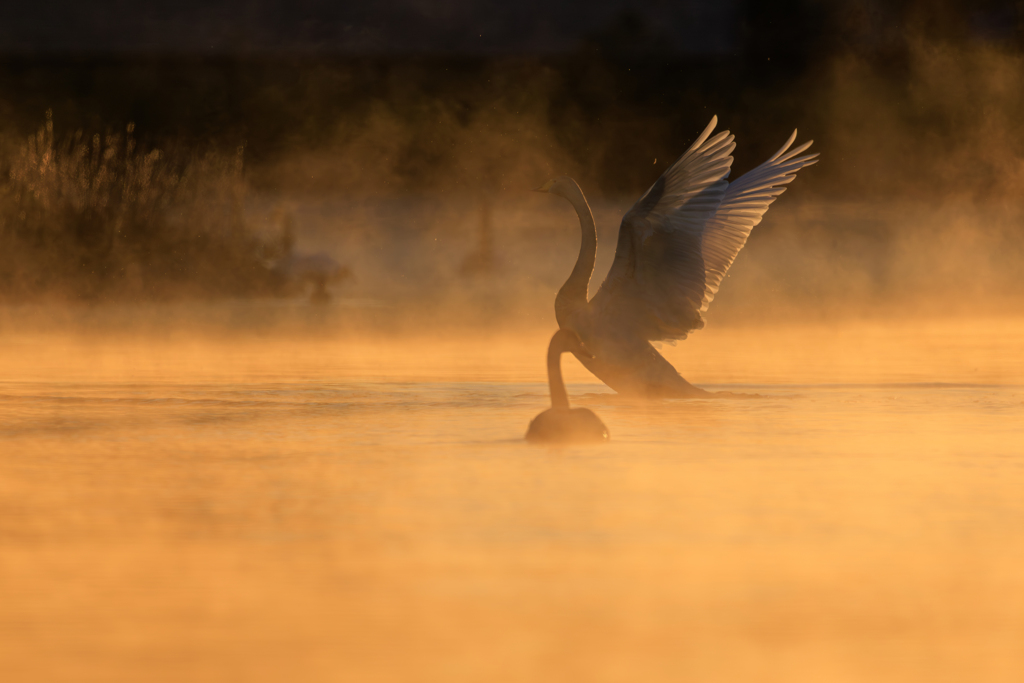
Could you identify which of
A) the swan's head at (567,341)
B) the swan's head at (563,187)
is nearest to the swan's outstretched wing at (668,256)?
the swan's head at (567,341)

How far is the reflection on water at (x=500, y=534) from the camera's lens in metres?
3.04

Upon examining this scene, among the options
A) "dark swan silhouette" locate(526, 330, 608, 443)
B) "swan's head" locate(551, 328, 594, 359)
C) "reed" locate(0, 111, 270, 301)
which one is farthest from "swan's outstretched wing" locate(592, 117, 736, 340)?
"reed" locate(0, 111, 270, 301)

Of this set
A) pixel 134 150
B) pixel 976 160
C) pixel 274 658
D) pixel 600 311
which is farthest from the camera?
pixel 976 160

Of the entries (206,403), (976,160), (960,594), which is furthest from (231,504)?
(976,160)

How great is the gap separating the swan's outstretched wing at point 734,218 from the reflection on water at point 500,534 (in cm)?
63

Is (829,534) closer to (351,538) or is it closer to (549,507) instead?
(549,507)

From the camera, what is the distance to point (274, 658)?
298cm

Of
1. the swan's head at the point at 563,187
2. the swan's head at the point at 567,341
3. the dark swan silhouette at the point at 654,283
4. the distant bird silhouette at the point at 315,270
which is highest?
the distant bird silhouette at the point at 315,270

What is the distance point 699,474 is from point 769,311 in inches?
280

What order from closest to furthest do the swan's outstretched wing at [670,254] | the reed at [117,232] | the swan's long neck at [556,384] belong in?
the swan's long neck at [556,384], the swan's outstretched wing at [670,254], the reed at [117,232]

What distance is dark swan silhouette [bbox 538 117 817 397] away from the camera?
685cm

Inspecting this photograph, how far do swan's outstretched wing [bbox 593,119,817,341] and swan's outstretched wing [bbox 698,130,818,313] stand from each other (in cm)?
2

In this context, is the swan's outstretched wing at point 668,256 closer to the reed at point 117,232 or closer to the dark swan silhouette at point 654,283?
the dark swan silhouette at point 654,283

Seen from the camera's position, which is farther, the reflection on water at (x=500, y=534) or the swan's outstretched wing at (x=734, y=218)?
the swan's outstretched wing at (x=734, y=218)
